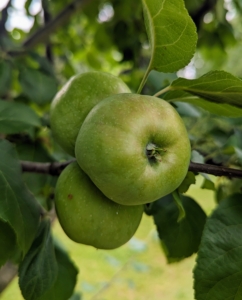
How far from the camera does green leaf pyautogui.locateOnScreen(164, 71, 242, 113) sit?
56cm

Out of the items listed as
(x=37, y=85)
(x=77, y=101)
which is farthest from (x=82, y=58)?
(x=77, y=101)

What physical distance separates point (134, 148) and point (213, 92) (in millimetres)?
181

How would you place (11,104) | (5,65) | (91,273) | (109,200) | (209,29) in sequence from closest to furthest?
1. (109,200)
2. (11,104)
3. (5,65)
4. (209,29)
5. (91,273)

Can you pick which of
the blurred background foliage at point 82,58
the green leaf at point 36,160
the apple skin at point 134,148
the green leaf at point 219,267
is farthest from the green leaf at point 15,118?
the green leaf at point 219,267

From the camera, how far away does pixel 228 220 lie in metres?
0.61

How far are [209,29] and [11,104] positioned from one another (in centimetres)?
121

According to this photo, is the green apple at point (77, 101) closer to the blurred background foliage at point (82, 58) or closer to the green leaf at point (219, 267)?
the blurred background foliage at point (82, 58)

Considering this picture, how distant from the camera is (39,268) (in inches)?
26.6

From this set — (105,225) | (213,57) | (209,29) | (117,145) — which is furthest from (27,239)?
(213,57)

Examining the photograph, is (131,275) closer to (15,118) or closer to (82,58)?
(82,58)

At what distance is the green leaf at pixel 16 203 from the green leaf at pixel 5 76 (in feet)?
1.55

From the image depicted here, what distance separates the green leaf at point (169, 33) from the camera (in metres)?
0.54

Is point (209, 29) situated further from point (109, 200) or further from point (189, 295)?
point (189, 295)

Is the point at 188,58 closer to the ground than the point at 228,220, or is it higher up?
higher up
